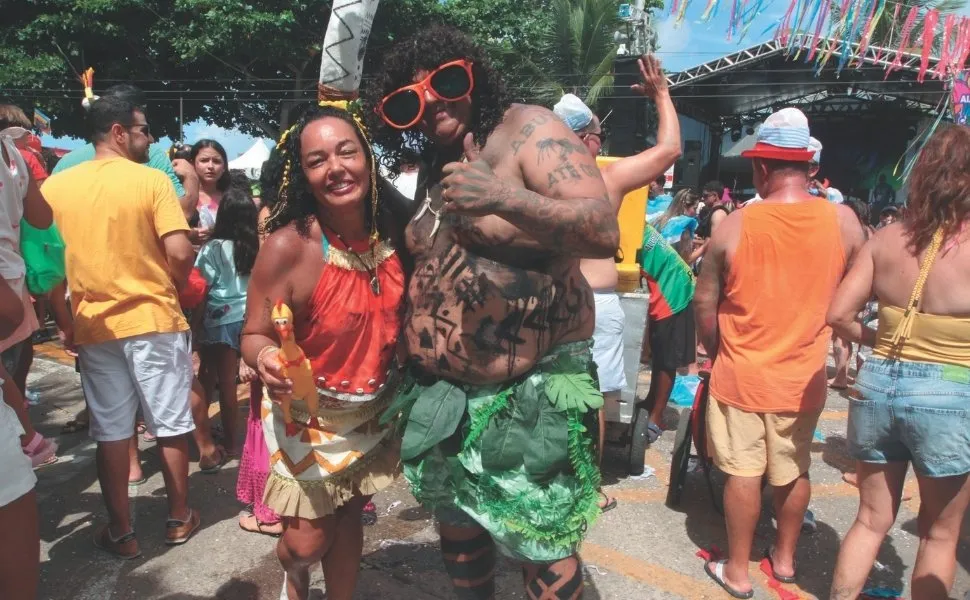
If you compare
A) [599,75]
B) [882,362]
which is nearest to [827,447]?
[882,362]

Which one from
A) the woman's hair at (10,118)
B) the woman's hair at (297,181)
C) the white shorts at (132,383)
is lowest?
the white shorts at (132,383)

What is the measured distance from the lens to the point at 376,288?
2.16m

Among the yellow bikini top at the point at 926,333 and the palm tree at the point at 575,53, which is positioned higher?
the palm tree at the point at 575,53

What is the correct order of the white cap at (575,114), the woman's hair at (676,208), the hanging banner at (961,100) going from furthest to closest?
the woman's hair at (676,208) → the hanging banner at (961,100) → the white cap at (575,114)

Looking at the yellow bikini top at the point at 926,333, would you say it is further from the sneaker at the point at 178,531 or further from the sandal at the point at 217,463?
the sandal at the point at 217,463

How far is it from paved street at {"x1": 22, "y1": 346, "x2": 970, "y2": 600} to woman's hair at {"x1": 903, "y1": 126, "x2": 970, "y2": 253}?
1664mm

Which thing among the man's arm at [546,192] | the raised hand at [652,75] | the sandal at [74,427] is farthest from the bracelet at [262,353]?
the sandal at [74,427]

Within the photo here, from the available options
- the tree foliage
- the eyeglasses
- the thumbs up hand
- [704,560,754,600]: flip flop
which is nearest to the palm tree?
the tree foliage

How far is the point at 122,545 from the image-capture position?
304 cm

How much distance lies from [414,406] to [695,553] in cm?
198

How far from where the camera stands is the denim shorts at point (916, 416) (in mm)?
2312

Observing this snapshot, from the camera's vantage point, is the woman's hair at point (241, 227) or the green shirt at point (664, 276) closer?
A: the woman's hair at point (241, 227)

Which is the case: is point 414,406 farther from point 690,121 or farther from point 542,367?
point 690,121

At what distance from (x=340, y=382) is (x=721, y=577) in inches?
79.0
